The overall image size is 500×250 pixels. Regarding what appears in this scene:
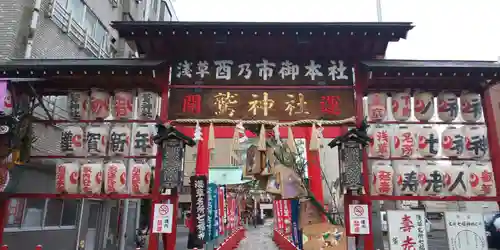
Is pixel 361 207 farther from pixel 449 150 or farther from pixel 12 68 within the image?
pixel 12 68

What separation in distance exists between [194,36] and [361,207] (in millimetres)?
5869

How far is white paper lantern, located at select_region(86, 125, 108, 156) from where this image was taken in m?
8.63

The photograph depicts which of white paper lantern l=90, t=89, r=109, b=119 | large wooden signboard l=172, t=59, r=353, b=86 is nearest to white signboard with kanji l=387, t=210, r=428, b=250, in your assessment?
large wooden signboard l=172, t=59, r=353, b=86

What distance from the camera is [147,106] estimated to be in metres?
8.88

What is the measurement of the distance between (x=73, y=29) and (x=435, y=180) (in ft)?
46.4

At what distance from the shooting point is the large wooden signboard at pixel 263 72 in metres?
9.00

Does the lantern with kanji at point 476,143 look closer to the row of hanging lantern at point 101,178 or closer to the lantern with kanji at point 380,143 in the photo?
the lantern with kanji at point 380,143

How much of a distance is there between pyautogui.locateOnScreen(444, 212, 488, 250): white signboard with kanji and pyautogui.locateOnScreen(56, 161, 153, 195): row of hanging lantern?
24.4ft

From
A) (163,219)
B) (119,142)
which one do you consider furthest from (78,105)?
(163,219)

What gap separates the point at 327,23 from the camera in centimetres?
845

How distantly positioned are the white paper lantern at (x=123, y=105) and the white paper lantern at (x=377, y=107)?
20.3 ft

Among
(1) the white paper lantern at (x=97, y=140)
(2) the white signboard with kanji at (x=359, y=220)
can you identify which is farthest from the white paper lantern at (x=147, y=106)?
→ (2) the white signboard with kanji at (x=359, y=220)

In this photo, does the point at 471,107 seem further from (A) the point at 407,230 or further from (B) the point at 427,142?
(A) the point at 407,230

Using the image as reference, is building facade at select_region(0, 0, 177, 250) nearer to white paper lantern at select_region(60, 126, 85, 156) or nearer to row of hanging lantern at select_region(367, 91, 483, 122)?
white paper lantern at select_region(60, 126, 85, 156)
